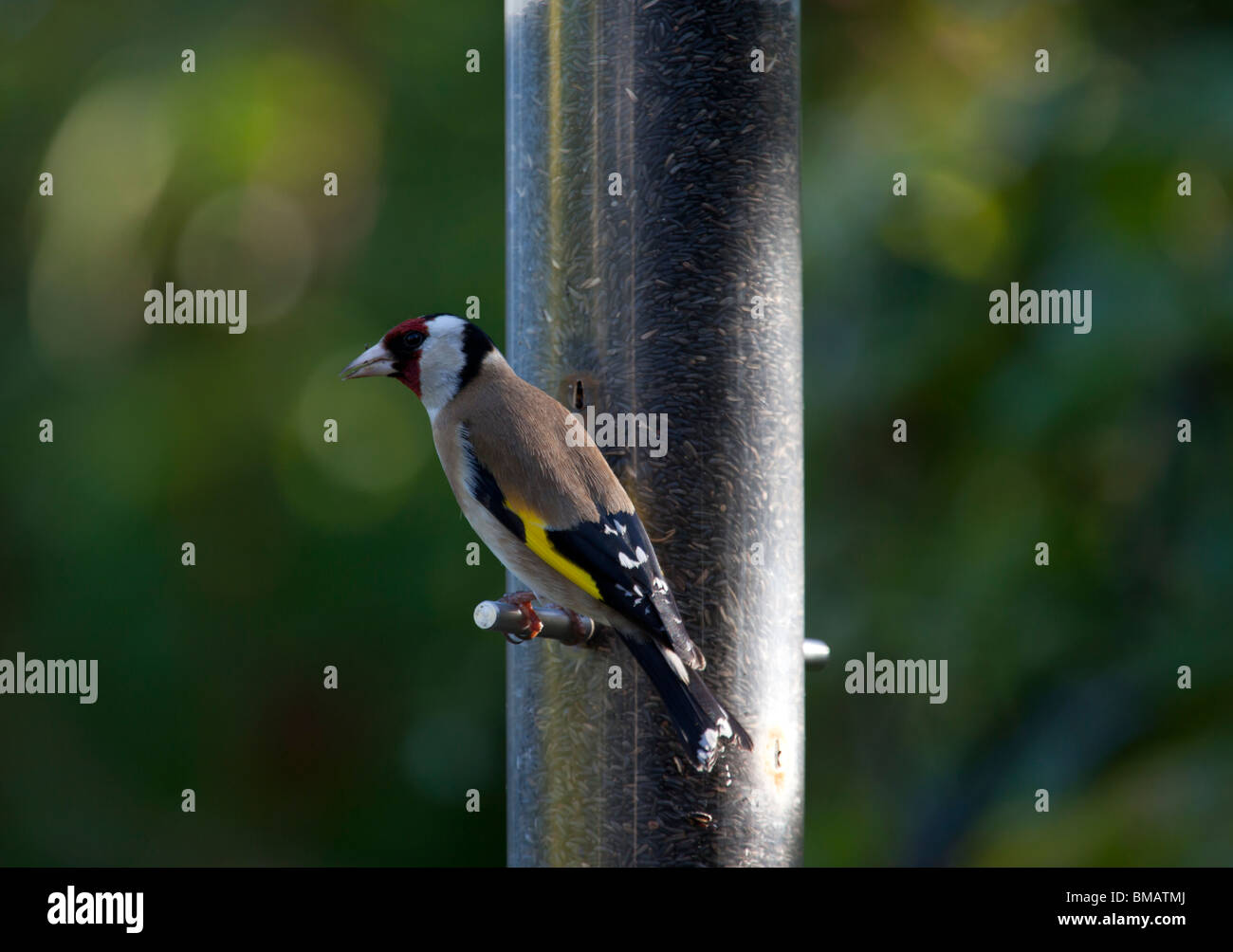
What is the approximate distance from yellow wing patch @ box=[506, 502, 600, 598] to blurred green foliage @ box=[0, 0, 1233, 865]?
3504mm

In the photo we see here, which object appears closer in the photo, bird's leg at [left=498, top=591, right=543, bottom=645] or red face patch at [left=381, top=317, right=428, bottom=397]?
Answer: bird's leg at [left=498, top=591, right=543, bottom=645]

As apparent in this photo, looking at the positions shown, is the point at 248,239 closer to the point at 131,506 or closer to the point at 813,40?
the point at 131,506

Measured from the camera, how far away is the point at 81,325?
9.10 m

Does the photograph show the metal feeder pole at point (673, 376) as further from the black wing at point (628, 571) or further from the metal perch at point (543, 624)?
the black wing at point (628, 571)

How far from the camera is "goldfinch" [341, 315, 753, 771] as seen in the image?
4.51m

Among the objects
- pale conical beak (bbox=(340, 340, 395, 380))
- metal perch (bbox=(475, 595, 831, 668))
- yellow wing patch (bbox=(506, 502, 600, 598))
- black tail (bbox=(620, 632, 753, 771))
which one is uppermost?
pale conical beak (bbox=(340, 340, 395, 380))

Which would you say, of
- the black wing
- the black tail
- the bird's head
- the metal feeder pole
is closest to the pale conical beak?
the bird's head

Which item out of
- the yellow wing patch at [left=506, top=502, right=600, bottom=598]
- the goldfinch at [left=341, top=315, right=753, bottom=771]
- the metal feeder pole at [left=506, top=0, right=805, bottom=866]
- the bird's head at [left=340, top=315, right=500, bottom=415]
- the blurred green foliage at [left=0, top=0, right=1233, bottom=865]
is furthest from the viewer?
the blurred green foliage at [left=0, top=0, right=1233, bottom=865]

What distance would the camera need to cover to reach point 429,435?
27.7 feet

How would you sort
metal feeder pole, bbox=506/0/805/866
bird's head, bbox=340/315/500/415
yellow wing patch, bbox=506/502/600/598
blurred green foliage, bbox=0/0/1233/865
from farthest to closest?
blurred green foliage, bbox=0/0/1233/865 < bird's head, bbox=340/315/500/415 < metal feeder pole, bbox=506/0/805/866 < yellow wing patch, bbox=506/502/600/598

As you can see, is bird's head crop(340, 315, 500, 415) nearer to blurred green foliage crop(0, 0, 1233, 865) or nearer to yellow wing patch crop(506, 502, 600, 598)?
yellow wing patch crop(506, 502, 600, 598)

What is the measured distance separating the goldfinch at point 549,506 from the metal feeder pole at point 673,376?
0.22m

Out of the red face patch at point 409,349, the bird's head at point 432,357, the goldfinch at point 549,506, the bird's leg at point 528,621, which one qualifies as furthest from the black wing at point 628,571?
the red face patch at point 409,349

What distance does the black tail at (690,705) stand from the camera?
4.35 metres
